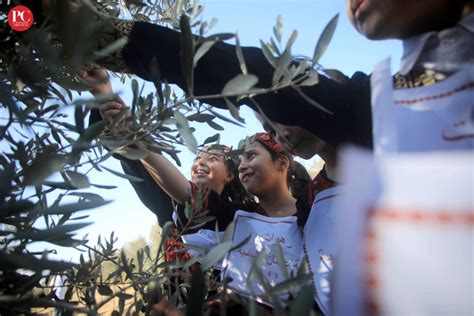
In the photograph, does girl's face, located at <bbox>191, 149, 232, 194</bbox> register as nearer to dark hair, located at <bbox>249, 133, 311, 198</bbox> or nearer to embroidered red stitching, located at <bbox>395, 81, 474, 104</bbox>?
dark hair, located at <bbox>249, 133, 311, 198</bbox>

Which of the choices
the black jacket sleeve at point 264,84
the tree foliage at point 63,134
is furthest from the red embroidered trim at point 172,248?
the black jacket sleeve at point 264,84

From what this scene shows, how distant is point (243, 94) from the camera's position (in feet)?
1.98

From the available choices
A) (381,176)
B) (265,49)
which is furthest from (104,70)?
(381,176)

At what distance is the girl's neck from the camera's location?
1.83m

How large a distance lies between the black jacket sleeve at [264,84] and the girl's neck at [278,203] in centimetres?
97

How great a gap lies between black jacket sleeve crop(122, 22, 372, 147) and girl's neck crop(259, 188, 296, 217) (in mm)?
967

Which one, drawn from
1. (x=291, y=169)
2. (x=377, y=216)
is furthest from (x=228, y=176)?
(x=377, y=216)

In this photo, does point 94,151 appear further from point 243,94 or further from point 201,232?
point 201,232

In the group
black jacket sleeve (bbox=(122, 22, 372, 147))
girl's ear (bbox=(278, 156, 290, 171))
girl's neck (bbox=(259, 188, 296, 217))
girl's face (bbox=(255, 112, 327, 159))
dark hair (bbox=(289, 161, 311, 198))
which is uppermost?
black jacket sleeve (bbox=(122, 22, 372, 147))

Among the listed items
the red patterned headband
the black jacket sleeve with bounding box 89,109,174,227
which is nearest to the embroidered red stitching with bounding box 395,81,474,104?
the black jacket sleeve with bounding box 89,109,174,227

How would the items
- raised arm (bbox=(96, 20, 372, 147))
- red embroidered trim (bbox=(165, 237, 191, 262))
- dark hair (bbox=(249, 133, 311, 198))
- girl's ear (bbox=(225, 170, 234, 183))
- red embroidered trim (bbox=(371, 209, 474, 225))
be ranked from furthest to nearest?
girl's ear (bbox=(225, 170, 234, 183)) < dark hair (bbox=(249, 133, 311, 198)) < red embroidered trim (bbox=(165, 237, 191, 262)) < raised arm (bbox=(96, 20, 372, 147)) < red embroidered trim (bbox=(371, 209, 474, 225))

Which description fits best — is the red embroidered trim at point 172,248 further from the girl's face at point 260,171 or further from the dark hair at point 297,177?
the dark hair at point 297,177

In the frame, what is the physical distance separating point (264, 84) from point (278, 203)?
45.0 inches

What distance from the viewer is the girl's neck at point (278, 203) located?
71.9 inches
